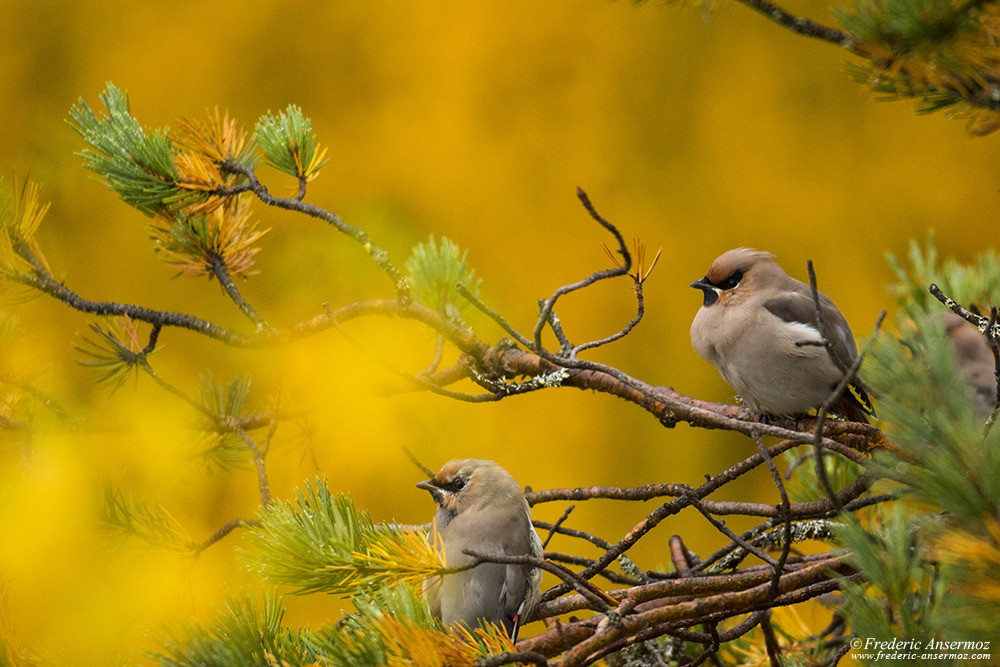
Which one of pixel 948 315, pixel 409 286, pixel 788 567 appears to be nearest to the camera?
pixel 788 567

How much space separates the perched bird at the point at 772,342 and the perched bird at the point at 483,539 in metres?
0.31

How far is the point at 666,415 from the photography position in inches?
31.8

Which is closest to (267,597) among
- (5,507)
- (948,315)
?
(5,507)

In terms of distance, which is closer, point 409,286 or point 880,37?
point 880,37

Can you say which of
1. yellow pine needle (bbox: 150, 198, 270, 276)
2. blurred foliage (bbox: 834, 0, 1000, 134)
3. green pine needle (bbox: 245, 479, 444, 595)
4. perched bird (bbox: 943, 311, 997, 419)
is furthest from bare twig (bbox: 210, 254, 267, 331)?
perched bird (bbox: 943, 311, 997, 419)

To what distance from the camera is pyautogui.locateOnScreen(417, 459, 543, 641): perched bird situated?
0.86 metres

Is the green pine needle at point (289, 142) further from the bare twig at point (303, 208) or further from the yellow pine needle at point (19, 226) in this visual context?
the yellow pine needle at point (19, 226)

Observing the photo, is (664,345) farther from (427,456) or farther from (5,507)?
(5,507)

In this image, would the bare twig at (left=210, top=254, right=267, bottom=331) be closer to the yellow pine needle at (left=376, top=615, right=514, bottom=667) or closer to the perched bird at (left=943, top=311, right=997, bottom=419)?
the yellow pine needle at (left=376, top=615, right=514, bottom=667)

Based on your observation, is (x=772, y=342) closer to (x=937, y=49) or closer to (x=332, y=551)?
(x=937, y=49)

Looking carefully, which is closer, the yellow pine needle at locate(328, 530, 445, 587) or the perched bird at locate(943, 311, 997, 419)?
the yellow pine needle at locate(328, 530, 445, 587)

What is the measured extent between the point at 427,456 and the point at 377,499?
20 cm

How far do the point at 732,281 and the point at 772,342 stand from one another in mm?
111

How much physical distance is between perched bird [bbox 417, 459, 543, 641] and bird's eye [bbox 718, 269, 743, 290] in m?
0.38
